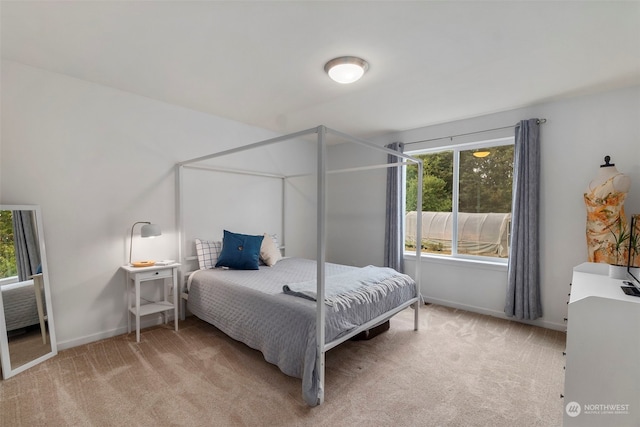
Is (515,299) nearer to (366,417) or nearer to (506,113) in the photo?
(506,113)

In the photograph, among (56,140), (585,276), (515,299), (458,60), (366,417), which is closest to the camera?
(366,417)

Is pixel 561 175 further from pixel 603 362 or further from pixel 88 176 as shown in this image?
pixel 88 176

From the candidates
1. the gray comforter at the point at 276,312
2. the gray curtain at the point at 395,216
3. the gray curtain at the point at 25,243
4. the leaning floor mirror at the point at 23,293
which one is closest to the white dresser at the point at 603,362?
the gray comforter at the point at 276,312

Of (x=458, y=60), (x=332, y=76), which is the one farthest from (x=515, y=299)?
(x=332, y=76)

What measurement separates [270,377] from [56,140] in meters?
2.77

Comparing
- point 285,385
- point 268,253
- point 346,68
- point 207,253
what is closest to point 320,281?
point 285,385

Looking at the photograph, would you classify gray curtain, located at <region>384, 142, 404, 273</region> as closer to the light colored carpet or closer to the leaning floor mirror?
the light colored carpet

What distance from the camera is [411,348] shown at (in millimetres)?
2664

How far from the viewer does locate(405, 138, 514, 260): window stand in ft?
11.7

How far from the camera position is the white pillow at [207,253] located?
336cm

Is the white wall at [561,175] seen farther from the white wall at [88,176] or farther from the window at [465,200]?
the white wall at [88,176]

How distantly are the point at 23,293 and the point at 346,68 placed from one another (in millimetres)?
3163

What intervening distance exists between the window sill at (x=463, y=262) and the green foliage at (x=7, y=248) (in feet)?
13.8

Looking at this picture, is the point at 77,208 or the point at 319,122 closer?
the point at 77,208
